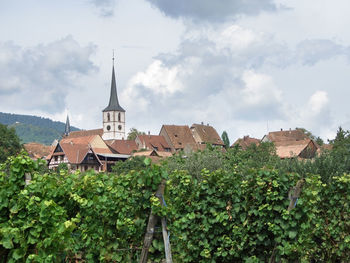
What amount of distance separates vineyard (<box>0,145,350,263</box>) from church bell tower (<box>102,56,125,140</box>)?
13243cm

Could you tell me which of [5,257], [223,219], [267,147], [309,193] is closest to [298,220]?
[309,193]

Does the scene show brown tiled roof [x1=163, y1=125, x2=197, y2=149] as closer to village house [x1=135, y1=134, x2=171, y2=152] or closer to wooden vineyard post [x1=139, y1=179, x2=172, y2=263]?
village house [x1=135, y1=134, x2=171, y2=152]

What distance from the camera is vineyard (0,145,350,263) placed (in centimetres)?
752

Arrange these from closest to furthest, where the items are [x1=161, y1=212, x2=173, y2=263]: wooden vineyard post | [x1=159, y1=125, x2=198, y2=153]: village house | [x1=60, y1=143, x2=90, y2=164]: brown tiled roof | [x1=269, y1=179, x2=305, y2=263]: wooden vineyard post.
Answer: [x1=161, y1=212, x2=173, y2=263]: wooden vineyard post < [x1=269, y1=179, x2=305, y2=263]: wooden vineyard post < [x1=60, y1=143, x2=90, y2=164]: brown tiled roof < [x1=159, y1=125, x2=198, y2=153]: village house

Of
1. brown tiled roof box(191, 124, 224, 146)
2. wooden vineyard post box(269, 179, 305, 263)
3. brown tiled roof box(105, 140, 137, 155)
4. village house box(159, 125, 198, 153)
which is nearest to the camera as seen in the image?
wooden vineyard post box(269, 179, 305, 263)

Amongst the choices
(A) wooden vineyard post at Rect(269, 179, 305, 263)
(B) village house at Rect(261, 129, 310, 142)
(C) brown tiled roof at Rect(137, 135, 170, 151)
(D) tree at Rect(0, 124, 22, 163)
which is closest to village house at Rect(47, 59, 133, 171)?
(C) brown tiled roof at Rect(137, 135, 170, 151)

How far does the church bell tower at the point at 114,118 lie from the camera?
471ft

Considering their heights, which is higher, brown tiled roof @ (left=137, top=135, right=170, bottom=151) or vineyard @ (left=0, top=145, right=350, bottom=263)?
brown tiled roof @ (left=137, top=135, right=170, bottom=151)

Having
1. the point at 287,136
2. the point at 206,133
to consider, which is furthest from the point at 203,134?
the point at 287,136

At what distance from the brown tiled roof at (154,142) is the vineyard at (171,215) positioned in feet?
301

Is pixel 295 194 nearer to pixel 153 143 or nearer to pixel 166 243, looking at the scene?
pixel 166 243

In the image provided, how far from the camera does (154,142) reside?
105312 mm

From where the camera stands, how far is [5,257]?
7684 millimetres

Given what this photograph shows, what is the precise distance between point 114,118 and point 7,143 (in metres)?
80.7
